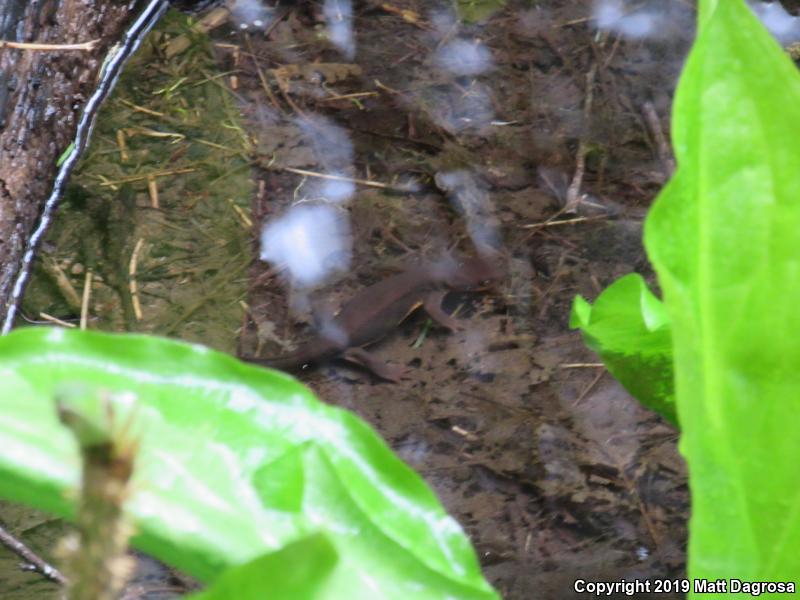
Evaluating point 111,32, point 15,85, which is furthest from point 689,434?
point 111,32

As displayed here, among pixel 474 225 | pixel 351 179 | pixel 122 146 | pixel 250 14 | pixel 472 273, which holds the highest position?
pixel 250 14

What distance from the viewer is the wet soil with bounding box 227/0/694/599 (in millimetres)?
2307

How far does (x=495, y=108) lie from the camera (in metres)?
3.37

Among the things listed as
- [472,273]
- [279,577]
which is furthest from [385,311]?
[279,577]

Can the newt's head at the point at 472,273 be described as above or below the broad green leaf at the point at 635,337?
below

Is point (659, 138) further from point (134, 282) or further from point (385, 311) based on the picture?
point (134, 282)

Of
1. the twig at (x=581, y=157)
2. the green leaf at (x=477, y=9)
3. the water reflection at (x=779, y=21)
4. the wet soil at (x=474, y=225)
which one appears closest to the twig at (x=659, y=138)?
the wet soil at (x=474, y=225)

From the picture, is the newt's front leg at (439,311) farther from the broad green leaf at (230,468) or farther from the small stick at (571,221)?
the broad green leaf at (230,468)

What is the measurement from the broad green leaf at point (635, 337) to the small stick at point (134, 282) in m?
1.82

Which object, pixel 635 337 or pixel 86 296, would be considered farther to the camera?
pixel 86 296

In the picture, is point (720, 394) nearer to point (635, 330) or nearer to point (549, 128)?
point (635, 330)

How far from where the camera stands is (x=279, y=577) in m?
0.59

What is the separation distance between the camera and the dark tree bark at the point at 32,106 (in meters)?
2.24

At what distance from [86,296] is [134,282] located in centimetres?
17
